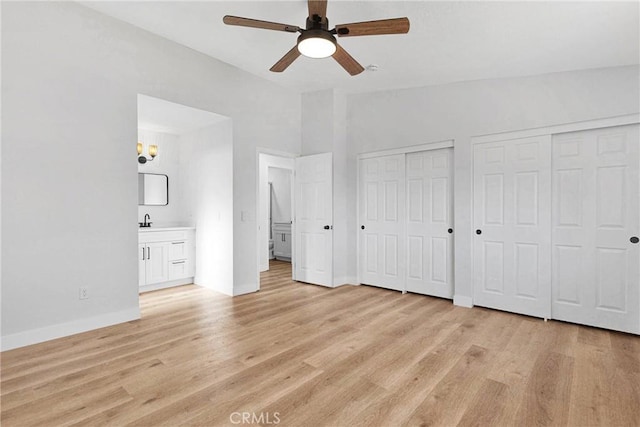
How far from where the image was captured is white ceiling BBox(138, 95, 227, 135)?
3.75 m

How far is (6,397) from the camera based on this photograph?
198cm

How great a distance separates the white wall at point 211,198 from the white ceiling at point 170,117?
160 mm

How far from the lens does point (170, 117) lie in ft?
14.1

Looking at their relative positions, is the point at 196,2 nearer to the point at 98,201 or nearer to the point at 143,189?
the point at 98,201

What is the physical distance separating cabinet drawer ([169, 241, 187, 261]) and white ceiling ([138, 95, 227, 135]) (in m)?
1.76

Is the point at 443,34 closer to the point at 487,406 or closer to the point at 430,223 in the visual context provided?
the point at 430,223

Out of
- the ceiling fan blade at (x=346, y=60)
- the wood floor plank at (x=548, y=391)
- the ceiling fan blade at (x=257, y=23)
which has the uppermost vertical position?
the ceiling fan blade at (x=257, y=23)

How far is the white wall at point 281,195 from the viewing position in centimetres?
749

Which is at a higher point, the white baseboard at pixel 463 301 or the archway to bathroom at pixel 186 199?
the archway to bathroom at pixel 186 199

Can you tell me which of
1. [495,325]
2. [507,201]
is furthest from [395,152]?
[495,325]

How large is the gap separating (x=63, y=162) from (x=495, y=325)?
14.6 ft

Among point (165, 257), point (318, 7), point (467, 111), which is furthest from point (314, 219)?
point (318, 7)

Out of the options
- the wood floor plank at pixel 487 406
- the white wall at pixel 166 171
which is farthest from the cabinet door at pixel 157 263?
the wood floor plank at pixel 487 406

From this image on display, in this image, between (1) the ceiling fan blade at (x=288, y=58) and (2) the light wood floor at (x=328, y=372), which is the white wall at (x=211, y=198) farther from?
(1) the ceiling fan blade at (x=288, y=58)
